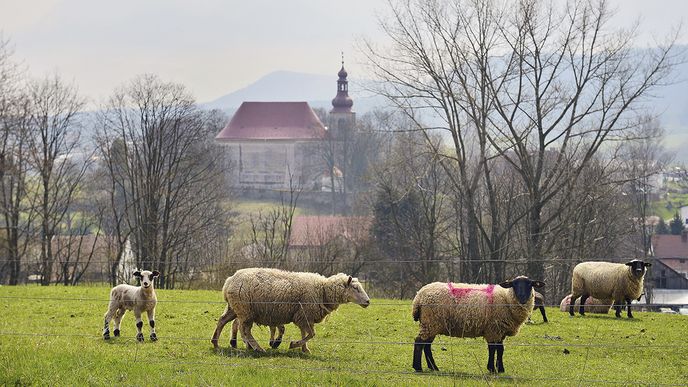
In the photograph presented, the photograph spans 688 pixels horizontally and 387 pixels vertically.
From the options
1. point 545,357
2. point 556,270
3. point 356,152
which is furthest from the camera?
point 356,152

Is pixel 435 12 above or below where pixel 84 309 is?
above

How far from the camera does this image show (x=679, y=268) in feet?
256

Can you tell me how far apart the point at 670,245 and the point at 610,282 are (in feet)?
242

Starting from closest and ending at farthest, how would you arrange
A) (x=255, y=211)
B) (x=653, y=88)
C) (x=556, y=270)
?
(x=653, y=88) → (x=556, y=270) → (x=255, y=211)

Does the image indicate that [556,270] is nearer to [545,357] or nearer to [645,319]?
[645,319]

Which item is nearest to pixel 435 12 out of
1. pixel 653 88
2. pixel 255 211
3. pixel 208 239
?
pixel 653 88

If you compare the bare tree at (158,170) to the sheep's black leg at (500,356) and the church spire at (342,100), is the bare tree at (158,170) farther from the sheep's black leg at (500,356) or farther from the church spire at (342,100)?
the church spire at (342,100)

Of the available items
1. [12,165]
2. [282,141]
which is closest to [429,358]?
[12,165]

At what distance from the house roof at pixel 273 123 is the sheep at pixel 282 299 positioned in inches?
6018

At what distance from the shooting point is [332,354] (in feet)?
54.4

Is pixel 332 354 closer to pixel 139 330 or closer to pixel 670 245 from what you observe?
pixel 139 330

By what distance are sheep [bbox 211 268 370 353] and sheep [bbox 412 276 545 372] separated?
1661mm

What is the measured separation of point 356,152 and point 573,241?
106 meters

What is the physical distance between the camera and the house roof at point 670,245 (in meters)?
88.2
